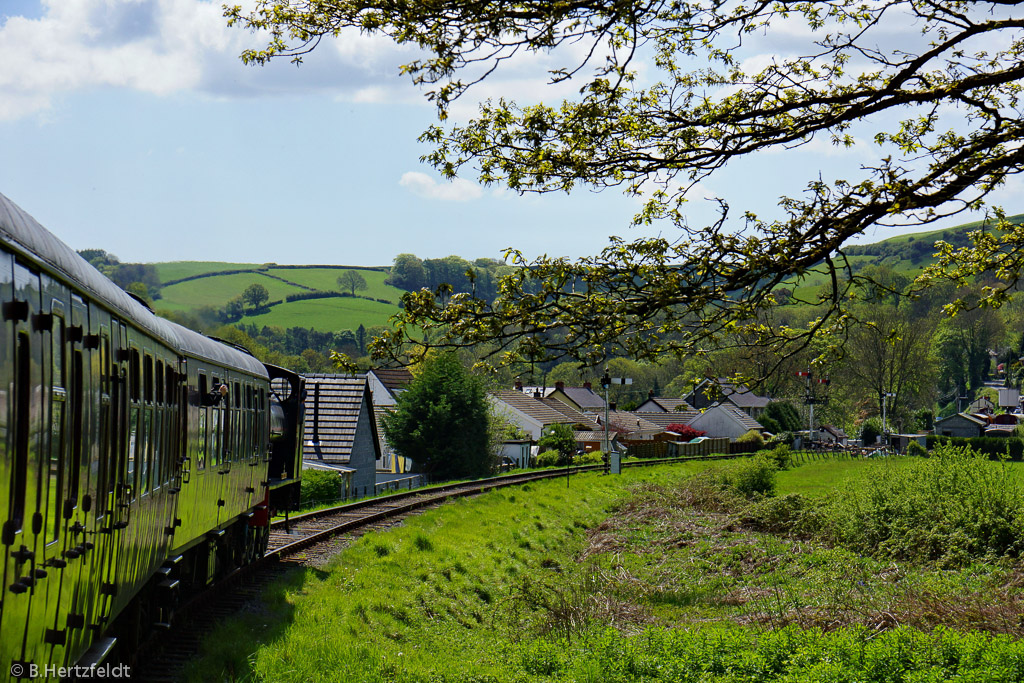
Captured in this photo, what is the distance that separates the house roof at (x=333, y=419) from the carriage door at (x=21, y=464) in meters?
29.0

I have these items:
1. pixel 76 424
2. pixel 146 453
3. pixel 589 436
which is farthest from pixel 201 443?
pixel 589 436

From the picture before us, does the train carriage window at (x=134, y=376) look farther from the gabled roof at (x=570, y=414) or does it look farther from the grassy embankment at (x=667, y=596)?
the gabled roof at (x=570, y=414)

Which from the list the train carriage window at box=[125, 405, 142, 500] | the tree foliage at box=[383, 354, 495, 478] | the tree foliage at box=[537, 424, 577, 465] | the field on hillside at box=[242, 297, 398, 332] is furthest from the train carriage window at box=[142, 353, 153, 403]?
the field on hillside at box=[242, 297, 398, 332]

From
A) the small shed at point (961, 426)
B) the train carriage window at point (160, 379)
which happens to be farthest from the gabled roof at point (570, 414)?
the train carriage window at point (160, 379)

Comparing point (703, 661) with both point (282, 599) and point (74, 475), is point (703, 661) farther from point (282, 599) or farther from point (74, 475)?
point (74, 475)

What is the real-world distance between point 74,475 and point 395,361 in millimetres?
3574

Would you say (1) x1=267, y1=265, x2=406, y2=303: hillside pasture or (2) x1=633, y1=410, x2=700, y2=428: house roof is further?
(1) x1=267, y1=265, x2=406, y2=303: hillside pasture

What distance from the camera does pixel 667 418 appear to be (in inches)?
3602

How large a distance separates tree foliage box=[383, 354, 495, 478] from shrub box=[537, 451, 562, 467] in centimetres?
1093

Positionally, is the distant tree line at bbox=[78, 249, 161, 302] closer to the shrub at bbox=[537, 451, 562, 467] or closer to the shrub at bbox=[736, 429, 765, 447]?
the shrub at bbox=[537, 451, 562, 467]

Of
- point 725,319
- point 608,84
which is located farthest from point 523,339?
point 608,84

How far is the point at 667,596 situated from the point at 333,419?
2024 centimetres

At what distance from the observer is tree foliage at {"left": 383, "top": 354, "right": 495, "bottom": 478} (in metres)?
42.2

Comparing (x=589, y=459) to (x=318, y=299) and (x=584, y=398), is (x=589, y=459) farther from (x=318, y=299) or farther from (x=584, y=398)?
(x=318, y=299)
